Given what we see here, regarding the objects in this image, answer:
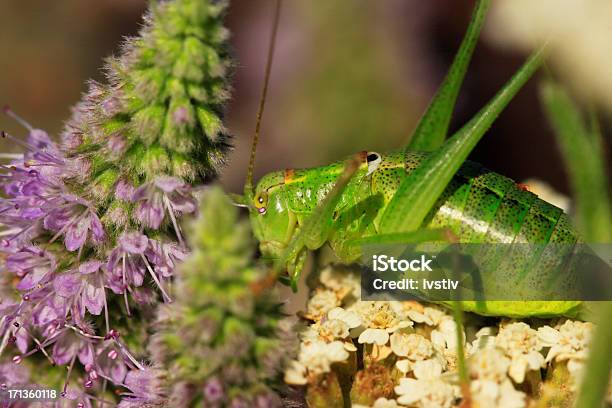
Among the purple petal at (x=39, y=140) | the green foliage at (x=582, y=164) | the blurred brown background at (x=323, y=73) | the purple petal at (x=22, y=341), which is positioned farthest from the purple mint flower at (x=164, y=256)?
the blurred brown background at (x=323, y=73)

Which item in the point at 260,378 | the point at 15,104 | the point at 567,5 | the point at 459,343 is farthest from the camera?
the point at 15,104

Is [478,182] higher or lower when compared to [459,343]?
higher

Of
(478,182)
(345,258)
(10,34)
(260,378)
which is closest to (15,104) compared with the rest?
(10,34)

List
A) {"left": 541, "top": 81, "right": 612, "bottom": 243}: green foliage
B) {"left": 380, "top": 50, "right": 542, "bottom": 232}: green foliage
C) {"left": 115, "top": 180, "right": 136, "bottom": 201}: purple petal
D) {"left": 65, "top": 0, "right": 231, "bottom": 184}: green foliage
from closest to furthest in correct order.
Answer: {"left": 541, "top": 81, "right": 612, "bottom": 243}: green foliage, {"left": 65, "top": 0, "right": 231, "bottom": 184}: green foliage, {"left": 115, "top": 180, "right": 136, "bottom": 201}: purple petal, {"left": 380, "top": 50, "right": 542, "bottom": 232}: green foliage

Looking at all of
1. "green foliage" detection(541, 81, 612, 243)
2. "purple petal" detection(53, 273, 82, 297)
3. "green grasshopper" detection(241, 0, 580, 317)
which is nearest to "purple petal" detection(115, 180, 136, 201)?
"purple petal" detection(53, 273, 82, 297)

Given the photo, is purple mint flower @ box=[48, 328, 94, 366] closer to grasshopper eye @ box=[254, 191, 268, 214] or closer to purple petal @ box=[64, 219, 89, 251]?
purple petal @ box=[64, 219, 89, 251]

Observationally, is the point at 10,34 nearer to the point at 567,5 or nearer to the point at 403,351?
the point at 567,5
